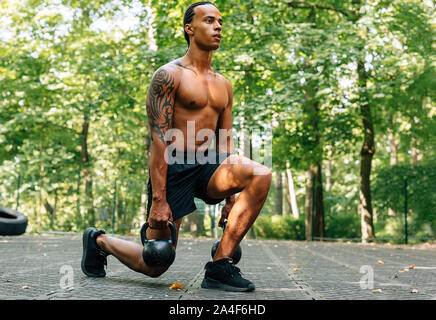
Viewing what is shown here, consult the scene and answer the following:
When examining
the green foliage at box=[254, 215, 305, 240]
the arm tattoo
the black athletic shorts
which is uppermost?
the arm tattoo

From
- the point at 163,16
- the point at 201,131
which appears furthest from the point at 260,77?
the point at 201,131

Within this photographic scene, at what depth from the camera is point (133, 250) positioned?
4.11m

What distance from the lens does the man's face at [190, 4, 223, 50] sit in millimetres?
4090

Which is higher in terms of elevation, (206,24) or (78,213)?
(206,24)

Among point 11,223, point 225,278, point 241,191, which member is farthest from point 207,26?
point 11,223

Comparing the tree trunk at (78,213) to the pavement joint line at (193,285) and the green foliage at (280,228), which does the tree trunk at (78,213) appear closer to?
the green foliage at (280,228)

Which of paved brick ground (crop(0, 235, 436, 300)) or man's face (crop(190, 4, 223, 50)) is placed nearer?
paved brick ground (crop(0, 235, 436, 300))

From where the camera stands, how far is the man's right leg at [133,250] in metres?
3.84

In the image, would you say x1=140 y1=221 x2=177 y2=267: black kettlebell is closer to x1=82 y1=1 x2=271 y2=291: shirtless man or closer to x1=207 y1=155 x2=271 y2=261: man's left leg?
x1=82 y1=1 x2=271 y2=291: shirtless man

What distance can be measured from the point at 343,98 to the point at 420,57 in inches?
92.4

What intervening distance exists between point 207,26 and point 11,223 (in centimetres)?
1005

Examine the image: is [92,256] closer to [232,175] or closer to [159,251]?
[159,251]

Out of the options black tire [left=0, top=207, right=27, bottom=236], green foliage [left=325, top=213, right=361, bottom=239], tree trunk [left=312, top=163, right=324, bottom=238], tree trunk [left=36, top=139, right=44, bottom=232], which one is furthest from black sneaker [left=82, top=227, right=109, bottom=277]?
green foliage [left=325, top=213, right=361, bottom=239]
